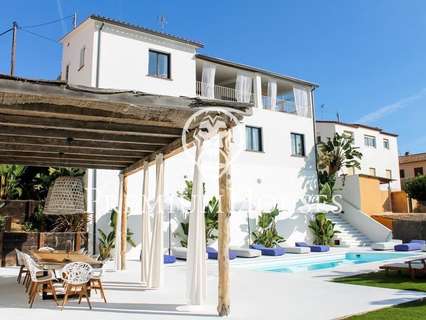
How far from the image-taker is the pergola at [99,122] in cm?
601

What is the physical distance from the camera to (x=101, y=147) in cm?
987

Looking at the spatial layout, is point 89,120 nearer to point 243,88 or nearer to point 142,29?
point 142,29

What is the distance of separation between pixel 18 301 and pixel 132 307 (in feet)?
8.18

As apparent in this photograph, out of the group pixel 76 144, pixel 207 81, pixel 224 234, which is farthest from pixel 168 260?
pixel 207 81

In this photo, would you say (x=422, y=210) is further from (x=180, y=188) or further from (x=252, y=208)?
(x=180, y=188)

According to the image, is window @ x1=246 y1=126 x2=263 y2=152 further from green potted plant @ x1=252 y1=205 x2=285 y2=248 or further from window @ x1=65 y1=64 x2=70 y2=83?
window @ x1=65 y1=64 x2=70 y2=83

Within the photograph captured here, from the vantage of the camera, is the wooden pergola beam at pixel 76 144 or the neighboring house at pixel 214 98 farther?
the neighboring house at pixel 214 98

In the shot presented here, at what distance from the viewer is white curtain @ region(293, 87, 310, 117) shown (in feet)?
81.0

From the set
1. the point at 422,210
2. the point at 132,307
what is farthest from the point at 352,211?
the point at 132,307

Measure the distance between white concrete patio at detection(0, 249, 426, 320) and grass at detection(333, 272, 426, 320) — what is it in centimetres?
32

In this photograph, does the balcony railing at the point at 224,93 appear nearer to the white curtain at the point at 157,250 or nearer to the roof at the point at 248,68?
the roof at the point at 248,68

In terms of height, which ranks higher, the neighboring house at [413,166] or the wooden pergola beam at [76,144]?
the neighboring house at [413,166]

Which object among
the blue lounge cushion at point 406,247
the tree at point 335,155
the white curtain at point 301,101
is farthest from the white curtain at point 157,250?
the tree at point 335,155

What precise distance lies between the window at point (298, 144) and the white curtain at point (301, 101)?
1.37 meters
